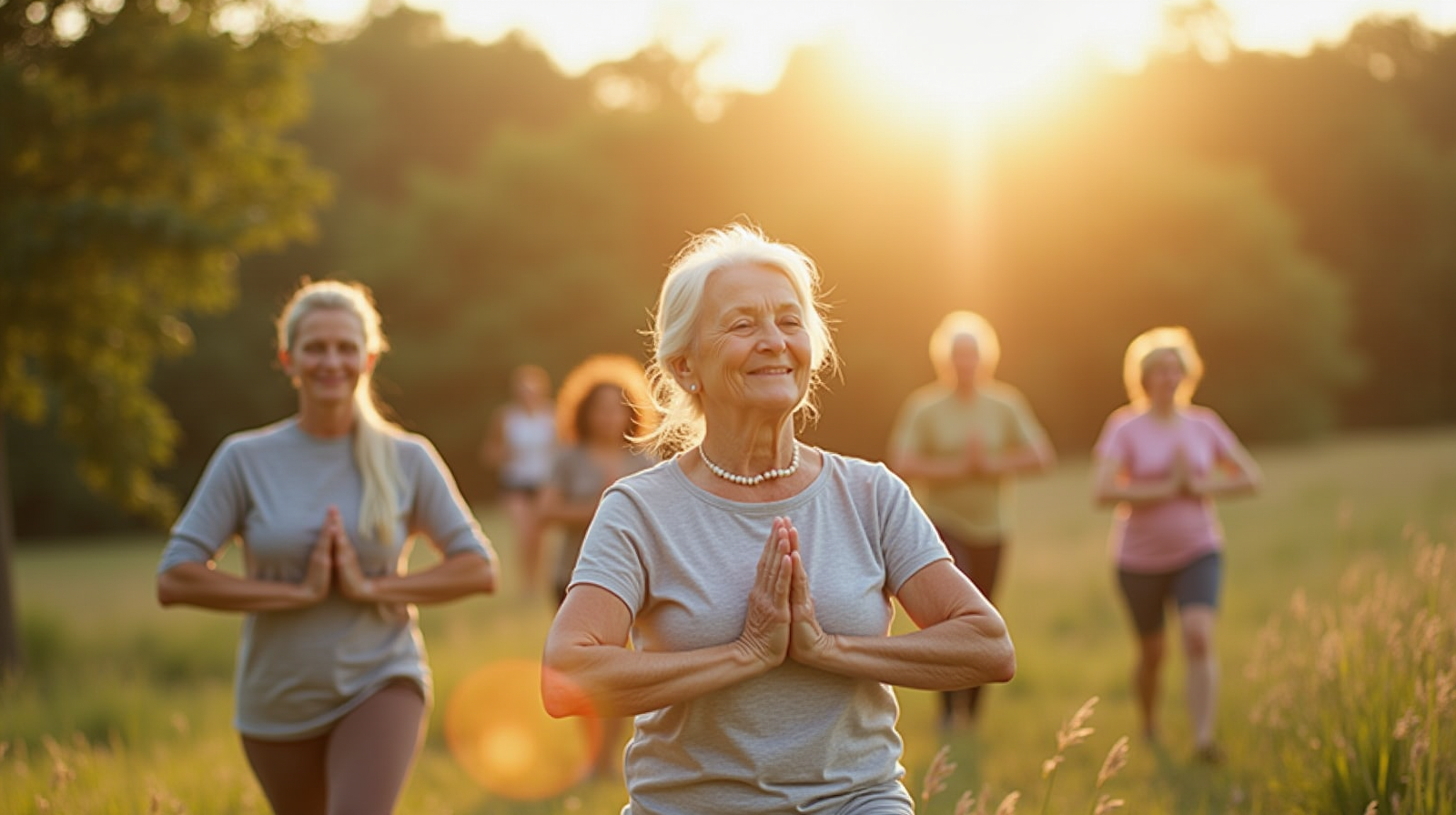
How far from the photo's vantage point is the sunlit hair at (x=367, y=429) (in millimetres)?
4773

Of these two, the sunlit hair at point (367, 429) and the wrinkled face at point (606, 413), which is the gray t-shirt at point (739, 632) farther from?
the wrinkled face at point (606, 413)

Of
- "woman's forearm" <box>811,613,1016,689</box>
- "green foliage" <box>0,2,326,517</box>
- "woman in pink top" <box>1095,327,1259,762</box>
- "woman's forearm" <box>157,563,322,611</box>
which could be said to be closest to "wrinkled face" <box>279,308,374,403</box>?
"woman's forearm" <box>157,563,322,611</box>

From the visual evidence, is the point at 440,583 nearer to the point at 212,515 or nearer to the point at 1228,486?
the point at 212,515

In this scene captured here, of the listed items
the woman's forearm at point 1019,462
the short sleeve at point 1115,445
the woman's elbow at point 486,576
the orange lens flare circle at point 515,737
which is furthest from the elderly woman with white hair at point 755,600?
the woman's forearm at point 1019,462

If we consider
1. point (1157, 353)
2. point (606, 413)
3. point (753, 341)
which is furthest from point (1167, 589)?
point (753, 341)

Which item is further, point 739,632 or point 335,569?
point 335,569

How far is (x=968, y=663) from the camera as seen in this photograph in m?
3.13

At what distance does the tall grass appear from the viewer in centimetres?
450

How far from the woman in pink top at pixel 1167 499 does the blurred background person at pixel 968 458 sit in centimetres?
93

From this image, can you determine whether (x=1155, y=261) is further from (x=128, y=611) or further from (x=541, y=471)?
(x=128, y=611)

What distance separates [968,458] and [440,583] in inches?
191

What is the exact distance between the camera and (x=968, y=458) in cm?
896

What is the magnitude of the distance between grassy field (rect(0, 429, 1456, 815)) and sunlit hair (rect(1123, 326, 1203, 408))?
3.85ft

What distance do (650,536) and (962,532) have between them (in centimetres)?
612
